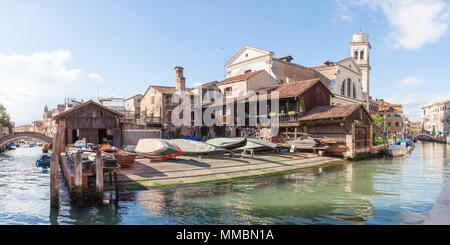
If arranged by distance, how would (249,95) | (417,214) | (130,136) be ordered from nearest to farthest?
A: (417,214) → (130,136) → (249,95)

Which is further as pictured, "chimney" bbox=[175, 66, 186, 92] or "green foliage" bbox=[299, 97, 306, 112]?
"chimney" bbox=[175, 66, 186, 92]

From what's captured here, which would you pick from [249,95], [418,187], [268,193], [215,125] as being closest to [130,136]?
[215,125]

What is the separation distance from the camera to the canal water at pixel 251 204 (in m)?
9.53

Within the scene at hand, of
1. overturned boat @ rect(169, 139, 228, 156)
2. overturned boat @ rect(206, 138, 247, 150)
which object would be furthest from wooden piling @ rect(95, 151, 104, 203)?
overturned boat @ rect(206, 138, 247, 150)

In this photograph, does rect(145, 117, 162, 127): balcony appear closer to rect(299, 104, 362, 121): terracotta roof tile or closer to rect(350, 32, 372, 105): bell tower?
rect(299, 104, 362, 121): terracotta roof tile

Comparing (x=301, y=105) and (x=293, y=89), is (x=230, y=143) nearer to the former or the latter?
(x=301, y=105)

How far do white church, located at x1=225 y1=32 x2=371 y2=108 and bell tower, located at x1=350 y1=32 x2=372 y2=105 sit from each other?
434 inches

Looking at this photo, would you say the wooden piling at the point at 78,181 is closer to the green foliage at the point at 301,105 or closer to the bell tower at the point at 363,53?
the green foliage at the point at 301,105

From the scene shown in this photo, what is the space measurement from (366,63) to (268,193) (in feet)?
186

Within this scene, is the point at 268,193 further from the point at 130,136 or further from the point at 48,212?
the point at 130,136

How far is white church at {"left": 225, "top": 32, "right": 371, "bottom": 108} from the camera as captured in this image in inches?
1630

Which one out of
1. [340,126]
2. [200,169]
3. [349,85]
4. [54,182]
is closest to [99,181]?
[54,182]

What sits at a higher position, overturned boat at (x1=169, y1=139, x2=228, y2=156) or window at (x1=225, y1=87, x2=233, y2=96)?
window at (x1=225, y1=87, x2=233, y2=96)

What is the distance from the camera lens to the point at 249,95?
35.3 m
